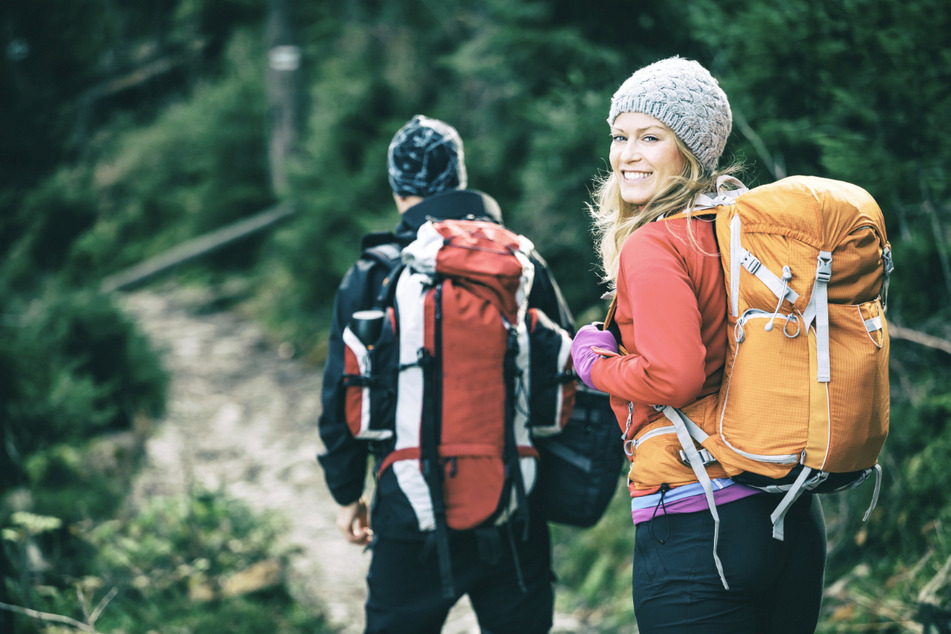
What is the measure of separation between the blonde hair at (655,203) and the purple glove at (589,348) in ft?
0.62

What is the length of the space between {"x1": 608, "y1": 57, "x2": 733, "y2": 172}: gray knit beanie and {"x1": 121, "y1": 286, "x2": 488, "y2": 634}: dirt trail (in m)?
3.29

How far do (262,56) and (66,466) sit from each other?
1030cm

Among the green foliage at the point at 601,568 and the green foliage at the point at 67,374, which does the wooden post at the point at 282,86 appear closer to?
the green foliage at the point at 67,374

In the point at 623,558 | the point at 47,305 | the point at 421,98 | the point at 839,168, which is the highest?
the point at 421,98

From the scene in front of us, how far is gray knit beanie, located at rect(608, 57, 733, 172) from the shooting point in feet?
5.78

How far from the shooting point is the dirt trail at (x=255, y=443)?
4.90m

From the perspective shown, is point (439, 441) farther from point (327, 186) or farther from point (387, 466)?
point (327, 186)

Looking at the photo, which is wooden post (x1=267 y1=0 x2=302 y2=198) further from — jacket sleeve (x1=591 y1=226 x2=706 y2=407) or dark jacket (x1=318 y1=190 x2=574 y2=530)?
jacket sleeve (x1=591 y1=226 x2=706 y2=407)

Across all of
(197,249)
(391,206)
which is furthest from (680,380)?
(197,249)

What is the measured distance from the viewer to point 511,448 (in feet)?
7.96

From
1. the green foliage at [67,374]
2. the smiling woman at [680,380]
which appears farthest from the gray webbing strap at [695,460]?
the green foliage at [67,374]

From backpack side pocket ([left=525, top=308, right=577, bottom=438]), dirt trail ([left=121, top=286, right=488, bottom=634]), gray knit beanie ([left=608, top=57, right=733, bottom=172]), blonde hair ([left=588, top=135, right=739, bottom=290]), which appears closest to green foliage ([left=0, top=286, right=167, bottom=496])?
dirt trail ([left=121, top=286, right=488, bottom=634])

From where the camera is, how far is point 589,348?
6.12 ft

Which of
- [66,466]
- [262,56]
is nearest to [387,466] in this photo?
[66,466]
